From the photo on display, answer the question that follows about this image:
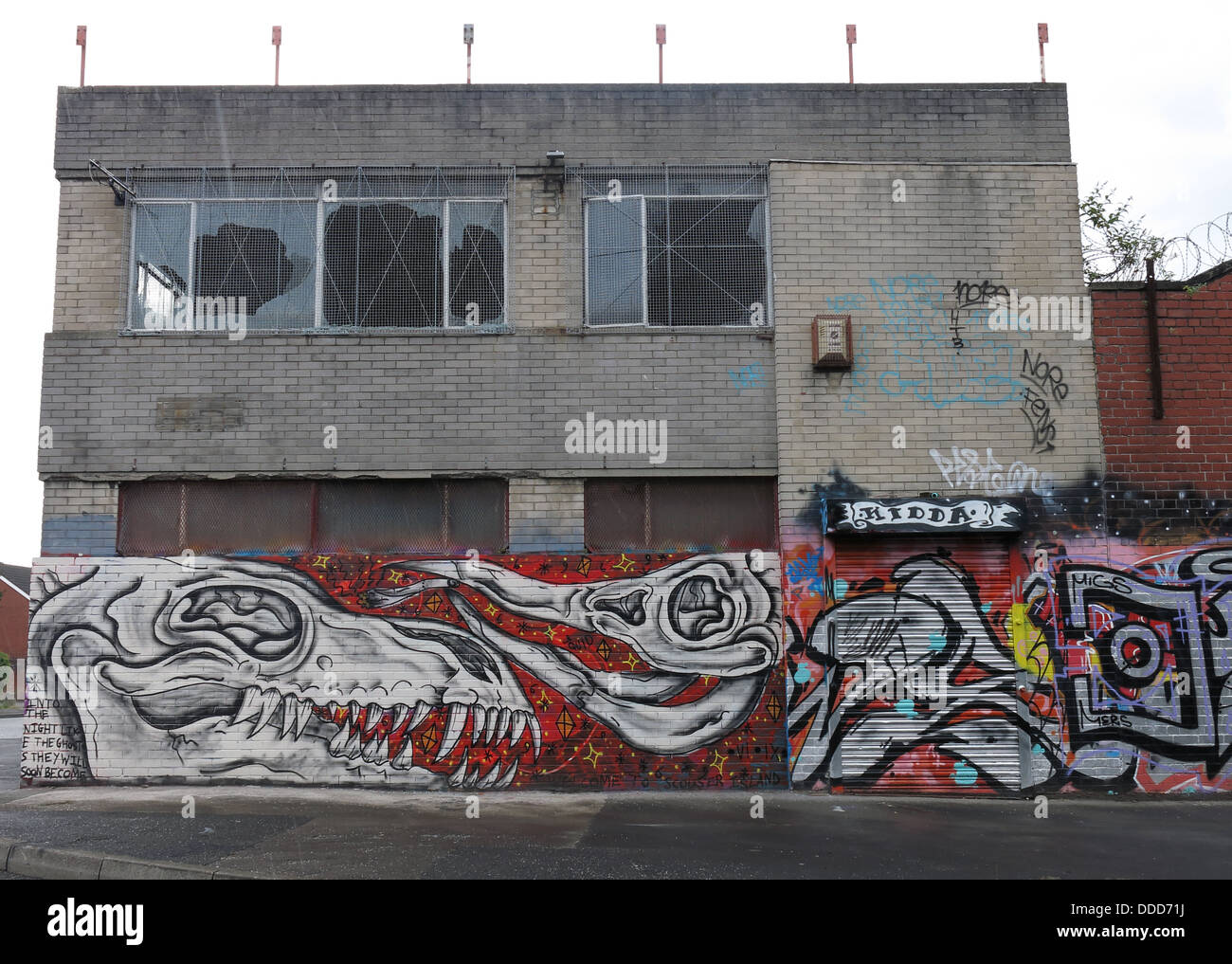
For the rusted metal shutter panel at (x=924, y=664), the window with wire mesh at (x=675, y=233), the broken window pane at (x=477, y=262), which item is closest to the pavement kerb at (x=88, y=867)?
the rusted metal shutter panel at (x=924, y=664)

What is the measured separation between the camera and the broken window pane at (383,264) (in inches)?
446

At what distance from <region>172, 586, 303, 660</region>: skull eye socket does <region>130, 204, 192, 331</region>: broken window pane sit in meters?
2.94

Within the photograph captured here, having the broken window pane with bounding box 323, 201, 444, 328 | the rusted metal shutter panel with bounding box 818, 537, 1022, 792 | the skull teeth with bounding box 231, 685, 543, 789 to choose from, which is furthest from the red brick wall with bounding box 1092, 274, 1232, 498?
the broken window pane with bounding box 323, 201, 444, 328

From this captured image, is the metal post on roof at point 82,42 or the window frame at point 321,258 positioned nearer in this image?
the window frame at point 321,258

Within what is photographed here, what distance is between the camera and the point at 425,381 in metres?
11.1

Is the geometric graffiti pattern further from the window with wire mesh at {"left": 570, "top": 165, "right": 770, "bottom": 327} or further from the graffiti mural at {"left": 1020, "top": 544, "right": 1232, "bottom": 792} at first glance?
the window with wire mesh at {"left": 570, "top": 165, "right": 770, "bottom": 327}

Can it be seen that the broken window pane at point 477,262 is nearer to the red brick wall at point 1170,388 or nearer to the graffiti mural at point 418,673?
the graffiti mural at point 418,673

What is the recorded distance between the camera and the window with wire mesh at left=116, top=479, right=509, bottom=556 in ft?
36.1

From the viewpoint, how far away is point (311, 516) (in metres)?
11.0

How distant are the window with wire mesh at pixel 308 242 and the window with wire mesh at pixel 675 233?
1.03 meters

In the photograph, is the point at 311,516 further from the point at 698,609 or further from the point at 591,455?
the point at 698,609
